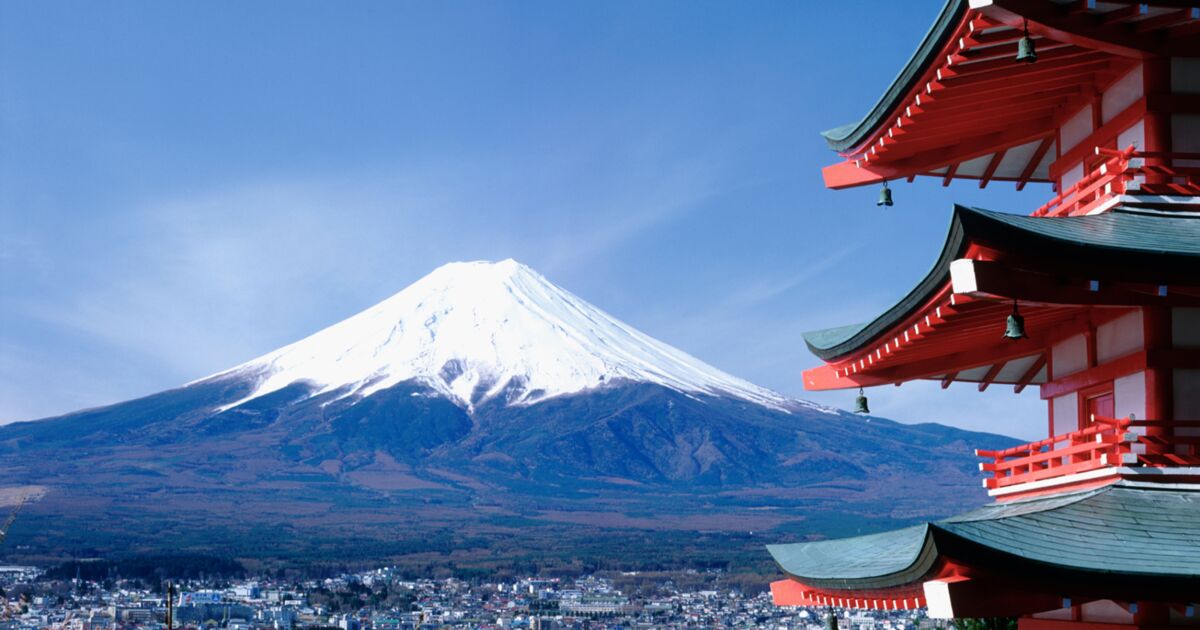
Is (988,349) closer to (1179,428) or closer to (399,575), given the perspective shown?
(1179,428)

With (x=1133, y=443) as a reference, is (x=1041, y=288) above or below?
above

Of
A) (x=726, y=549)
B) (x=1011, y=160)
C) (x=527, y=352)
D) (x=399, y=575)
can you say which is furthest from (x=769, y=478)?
(x=1011, y=160)

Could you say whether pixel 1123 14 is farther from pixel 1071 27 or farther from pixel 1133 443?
pixel 1133 443

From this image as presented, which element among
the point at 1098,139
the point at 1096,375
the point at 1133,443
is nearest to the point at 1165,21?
the point at 1098,139

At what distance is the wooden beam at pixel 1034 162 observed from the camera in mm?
13002

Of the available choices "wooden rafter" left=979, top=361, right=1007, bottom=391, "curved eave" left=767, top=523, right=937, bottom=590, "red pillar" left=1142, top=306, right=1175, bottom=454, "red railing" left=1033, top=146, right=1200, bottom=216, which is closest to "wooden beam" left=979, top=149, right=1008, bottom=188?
"wooden rafter" left=979, top=361, right=1007, bottom=391

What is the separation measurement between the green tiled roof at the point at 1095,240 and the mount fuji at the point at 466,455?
101696 mm

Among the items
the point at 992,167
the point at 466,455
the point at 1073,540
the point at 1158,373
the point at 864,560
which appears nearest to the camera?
the point at 1073,540

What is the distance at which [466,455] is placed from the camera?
164m

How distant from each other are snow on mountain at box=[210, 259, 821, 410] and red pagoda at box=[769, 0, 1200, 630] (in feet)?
545

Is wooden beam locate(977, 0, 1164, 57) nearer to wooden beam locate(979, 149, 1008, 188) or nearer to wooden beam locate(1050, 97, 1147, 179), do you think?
wooden beam locate(1050, 97, 1147, 179)

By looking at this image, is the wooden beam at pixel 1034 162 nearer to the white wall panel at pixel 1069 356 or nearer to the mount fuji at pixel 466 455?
the white wall panel at pixel 1069 356

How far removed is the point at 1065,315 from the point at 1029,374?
250cm

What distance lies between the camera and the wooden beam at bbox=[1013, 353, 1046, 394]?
44.9 feet
